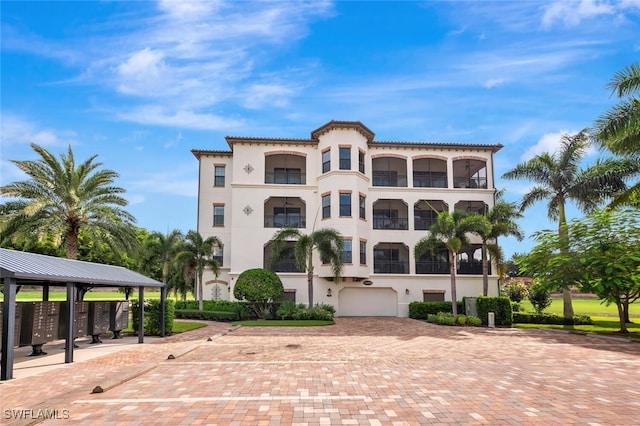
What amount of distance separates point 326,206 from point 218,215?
903cm

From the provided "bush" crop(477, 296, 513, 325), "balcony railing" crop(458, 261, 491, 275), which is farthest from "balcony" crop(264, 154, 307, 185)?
"bush" crop(477, 296, 513, 325)

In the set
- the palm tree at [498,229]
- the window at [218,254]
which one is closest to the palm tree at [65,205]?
the window at [218,254]

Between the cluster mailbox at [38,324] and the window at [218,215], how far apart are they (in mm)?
20676

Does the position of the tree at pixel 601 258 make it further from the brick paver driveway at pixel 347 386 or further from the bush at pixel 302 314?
the bush at pixel 302 314

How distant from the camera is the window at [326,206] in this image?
3209 cm

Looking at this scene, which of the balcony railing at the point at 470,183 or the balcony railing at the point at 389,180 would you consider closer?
the balcony railing at the point at 389,180

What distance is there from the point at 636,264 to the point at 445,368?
13037 mm

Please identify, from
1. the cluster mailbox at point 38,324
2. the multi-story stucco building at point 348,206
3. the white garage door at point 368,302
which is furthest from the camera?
the white garage door at point 368,302

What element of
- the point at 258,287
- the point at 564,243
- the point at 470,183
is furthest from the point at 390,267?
the point at 564,243

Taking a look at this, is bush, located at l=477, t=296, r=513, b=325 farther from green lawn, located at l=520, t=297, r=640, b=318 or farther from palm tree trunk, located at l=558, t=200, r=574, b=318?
green lawn, located at l=520, t=297, r=640, b=318

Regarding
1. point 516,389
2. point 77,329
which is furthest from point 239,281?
point 516,389

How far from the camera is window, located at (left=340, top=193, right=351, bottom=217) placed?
31484mm

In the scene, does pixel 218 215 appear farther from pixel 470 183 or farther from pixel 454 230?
pixel 470 183

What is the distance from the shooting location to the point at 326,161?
32625mm
